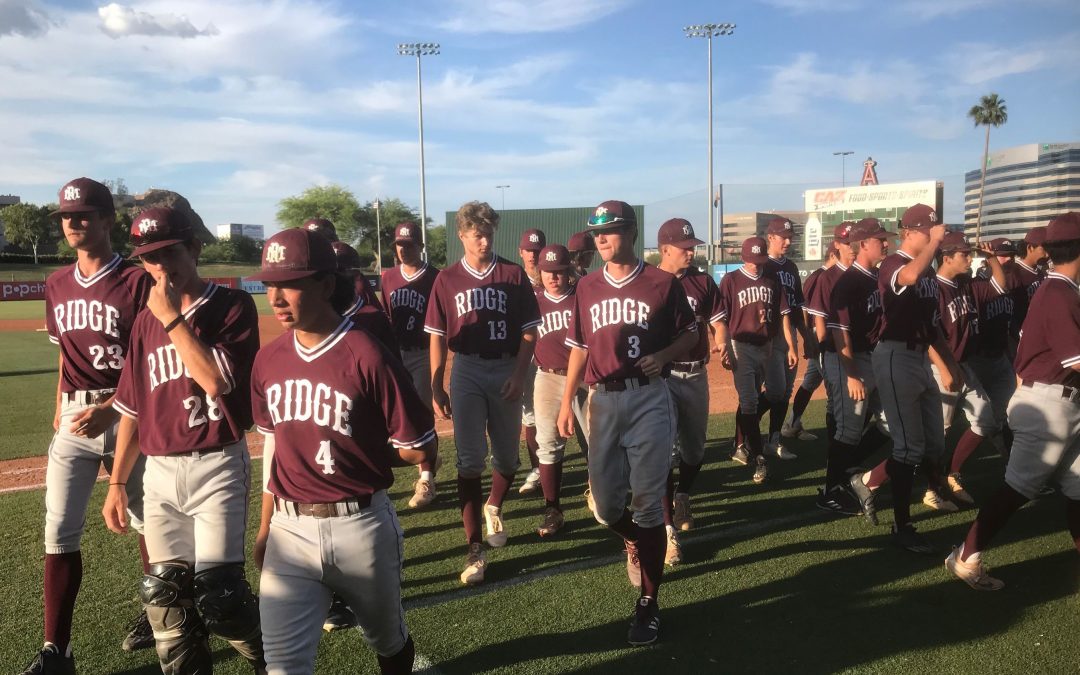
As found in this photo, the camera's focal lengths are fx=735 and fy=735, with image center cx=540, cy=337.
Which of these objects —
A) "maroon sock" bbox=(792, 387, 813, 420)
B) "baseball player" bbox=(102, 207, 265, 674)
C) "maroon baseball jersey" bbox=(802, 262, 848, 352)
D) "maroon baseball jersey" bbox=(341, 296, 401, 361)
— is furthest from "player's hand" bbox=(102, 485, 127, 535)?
"maroon sock" bbox=(792, 387, 813, 420)

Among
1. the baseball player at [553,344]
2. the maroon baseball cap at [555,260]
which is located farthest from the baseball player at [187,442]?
the maroon baseball cap at [555,260]

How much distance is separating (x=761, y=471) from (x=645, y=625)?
339 cm

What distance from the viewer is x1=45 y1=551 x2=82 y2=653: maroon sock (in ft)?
11.6

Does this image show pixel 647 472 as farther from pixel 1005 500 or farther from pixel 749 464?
pixel 749 464

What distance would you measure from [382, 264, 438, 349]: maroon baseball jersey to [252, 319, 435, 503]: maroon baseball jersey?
12.7ft

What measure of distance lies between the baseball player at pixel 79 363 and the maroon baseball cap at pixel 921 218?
467 cm

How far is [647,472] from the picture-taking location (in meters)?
4.04

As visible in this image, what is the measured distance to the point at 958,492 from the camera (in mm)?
6168

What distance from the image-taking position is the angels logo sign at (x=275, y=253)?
8.25ft

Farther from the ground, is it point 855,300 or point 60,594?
point 855,300

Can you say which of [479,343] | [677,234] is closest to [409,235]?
[479,343]

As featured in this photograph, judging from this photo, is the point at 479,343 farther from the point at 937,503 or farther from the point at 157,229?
the point at 937,503

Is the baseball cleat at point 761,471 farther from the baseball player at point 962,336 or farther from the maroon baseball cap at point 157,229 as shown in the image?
the maroon baseball cap at point 157,229

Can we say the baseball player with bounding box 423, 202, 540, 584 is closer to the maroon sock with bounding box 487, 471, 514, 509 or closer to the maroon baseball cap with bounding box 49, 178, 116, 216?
the maroon sock with bounding box 487, 471, 514, 509
